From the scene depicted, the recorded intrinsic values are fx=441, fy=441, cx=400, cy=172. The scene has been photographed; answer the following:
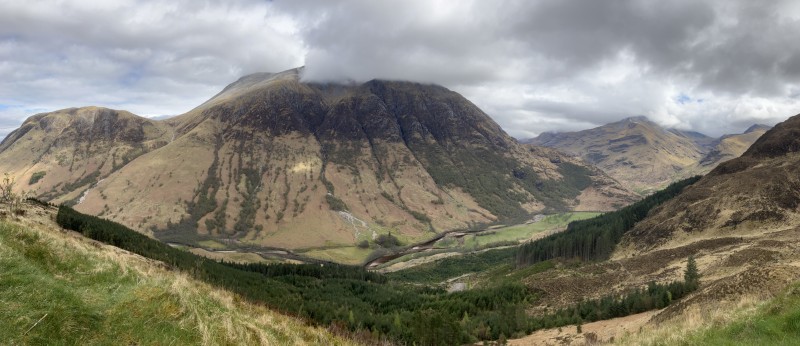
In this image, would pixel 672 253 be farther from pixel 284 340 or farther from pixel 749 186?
pixel 284 340

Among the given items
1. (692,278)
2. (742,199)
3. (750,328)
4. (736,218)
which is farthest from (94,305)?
(742,199)

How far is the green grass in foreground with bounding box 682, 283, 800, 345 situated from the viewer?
1541 cm

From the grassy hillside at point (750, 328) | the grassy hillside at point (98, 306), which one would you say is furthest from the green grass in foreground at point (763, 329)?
the grassy hillside at point (98, 306)

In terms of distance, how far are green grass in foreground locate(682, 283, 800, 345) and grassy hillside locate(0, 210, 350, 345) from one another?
47.3ft

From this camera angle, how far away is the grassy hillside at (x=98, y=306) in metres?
11.6

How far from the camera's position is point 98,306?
507 inches

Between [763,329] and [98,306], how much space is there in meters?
22.6

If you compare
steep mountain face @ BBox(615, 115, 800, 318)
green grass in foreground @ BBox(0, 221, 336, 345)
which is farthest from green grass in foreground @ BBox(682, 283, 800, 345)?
steep mountain face @ BBox(615, 115, 800, 318)

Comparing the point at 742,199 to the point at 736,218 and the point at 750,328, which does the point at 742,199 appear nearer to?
the point at 736,218

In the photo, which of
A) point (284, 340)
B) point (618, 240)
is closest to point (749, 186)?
point (618, 240)

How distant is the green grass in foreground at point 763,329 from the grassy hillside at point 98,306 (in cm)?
1441

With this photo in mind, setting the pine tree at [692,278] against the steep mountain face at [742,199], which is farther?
the steep mountain face at [742,199]

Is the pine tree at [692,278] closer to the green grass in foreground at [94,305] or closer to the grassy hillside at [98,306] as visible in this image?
the grassy hillside at [98,306]

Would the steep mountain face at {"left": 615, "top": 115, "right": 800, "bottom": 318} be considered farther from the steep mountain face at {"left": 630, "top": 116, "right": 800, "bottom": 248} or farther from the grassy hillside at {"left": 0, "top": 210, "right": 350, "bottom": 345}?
the grassy hillside at {"left": 0, "top": 210, "right": 350, "bottom": 345}
